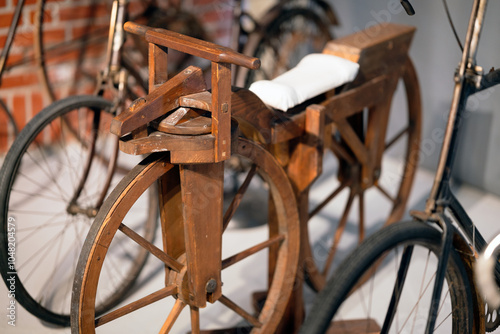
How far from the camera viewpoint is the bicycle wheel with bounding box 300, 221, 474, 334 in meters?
1.46

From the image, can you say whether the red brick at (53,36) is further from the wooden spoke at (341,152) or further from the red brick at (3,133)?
the wooden spoke at (341,152)

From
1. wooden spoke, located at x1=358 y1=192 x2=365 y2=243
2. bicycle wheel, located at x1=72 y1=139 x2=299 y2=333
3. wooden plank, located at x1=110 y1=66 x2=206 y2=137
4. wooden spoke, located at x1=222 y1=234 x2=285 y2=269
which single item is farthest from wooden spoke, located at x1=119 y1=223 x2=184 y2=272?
wooden spoke, located at x1=358 y1=192 x2=365 y2=243

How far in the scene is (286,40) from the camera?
3389 millimetres

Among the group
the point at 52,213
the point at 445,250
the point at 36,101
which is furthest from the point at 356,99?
the point at 36,101

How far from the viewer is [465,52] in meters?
1.68

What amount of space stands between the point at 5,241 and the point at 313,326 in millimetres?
1110

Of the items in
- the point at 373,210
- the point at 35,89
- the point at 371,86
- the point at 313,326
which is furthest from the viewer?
the point at 35,89

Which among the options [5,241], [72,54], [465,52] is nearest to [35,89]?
[72,54]

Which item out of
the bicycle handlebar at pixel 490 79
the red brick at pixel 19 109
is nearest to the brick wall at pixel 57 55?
the red brick at pixel 19 109

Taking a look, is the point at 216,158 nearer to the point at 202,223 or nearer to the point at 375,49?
the point at 202,223

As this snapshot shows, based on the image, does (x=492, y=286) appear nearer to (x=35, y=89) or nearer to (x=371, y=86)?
(x=371, y=86)

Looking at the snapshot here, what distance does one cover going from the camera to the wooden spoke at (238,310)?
1.93 meters

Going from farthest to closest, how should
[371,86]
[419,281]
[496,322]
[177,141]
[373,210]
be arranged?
[373,210]
[419,281]
[371,86]
[496,322]
[177,141]

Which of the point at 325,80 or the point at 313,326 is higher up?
the point at 325,80
